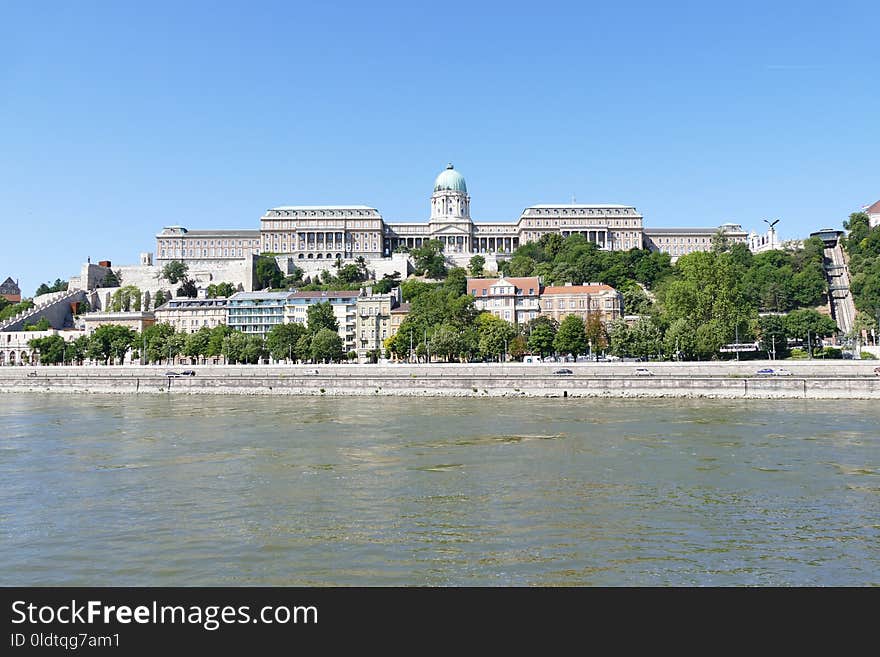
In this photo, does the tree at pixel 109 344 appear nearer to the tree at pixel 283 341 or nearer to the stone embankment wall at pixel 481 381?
the stone embankment wall at pixel 481 381

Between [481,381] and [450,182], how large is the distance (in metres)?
95.4

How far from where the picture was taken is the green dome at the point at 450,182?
139500 mm

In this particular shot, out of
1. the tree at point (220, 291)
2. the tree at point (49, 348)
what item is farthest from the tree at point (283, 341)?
the tree at point (220, 291)

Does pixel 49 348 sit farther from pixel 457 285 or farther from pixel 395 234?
pixel 395 234

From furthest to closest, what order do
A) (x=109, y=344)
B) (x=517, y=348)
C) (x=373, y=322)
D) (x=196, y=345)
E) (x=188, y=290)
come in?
(x=188, y=290) → (x=373, y=322) → (x=109, y=344) → (x=196, y=345) → (x=517, y=348)

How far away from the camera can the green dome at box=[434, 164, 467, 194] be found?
458 feet

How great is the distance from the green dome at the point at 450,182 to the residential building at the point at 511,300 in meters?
60.4

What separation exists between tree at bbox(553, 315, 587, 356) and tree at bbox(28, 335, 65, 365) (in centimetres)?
5072

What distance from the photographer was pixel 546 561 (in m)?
13.4

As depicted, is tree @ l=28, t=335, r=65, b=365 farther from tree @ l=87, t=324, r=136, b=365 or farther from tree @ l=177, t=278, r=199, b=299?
tree @ l=177, t=278, r=199, b=299

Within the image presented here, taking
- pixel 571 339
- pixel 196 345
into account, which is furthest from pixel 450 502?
pixel 196 345

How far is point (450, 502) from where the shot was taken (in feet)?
59.4
